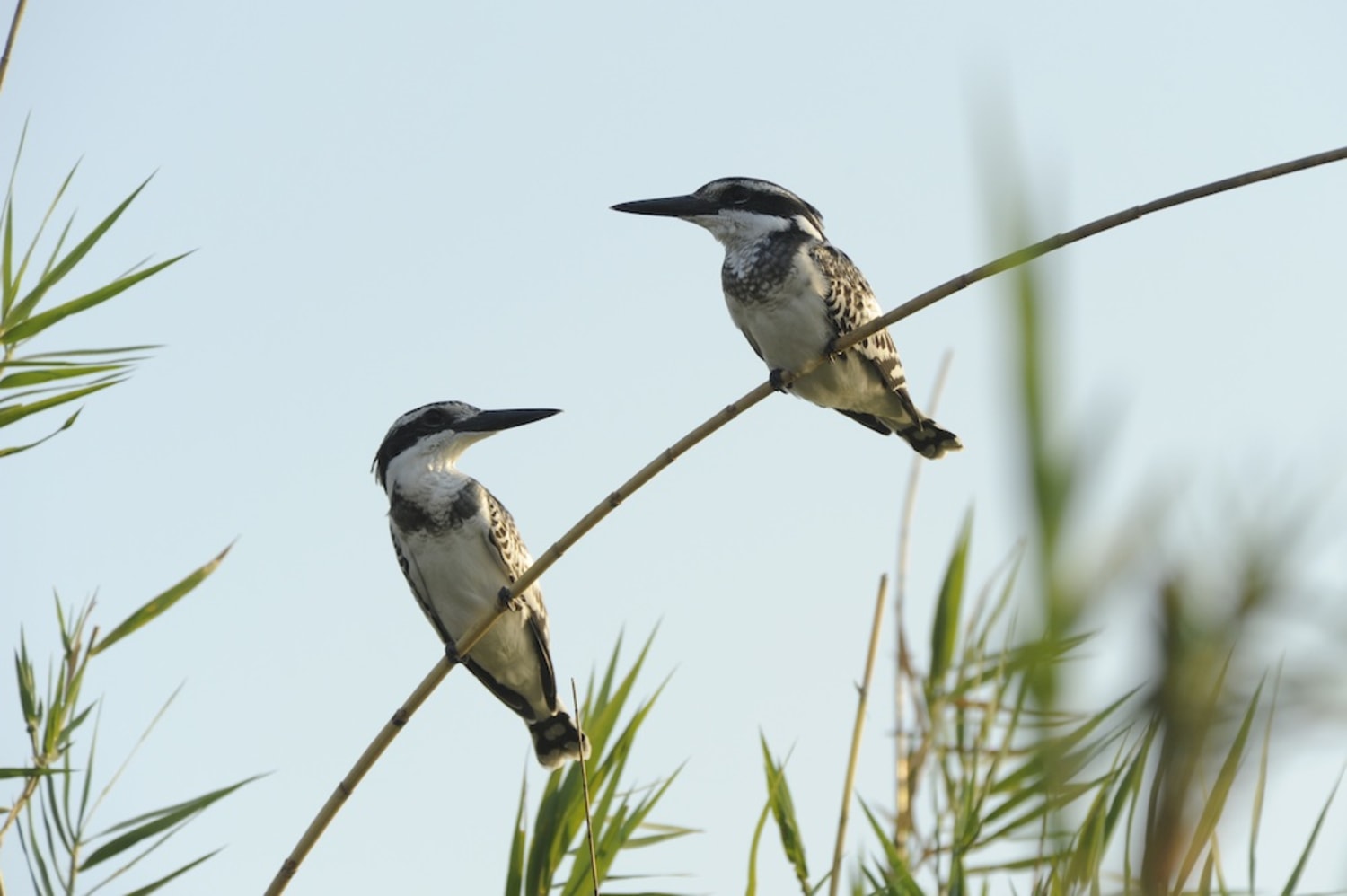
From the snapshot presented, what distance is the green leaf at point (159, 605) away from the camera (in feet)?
13.6

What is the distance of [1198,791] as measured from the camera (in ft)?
2.06

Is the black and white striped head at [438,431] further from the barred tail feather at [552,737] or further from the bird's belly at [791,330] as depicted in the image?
the barred tail feather at [552,737]

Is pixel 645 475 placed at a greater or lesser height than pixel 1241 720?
greater

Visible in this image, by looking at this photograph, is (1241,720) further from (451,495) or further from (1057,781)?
(451,495)

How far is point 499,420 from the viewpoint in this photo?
19.7ft

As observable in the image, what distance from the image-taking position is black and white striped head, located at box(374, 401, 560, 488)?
19.9 ft

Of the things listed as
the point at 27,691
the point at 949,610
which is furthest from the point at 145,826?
the point at 949,610

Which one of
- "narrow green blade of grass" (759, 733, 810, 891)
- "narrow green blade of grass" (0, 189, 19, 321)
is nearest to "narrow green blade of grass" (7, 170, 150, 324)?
"narrow green blade of grass" (0, 189, 19, 321)

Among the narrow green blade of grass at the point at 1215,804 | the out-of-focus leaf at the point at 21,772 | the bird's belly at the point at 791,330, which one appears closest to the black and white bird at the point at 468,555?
the bird's belly at the point at 791,330

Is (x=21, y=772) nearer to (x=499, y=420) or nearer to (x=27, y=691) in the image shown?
(x=27, y=691)

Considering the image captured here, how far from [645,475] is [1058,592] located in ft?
9.80

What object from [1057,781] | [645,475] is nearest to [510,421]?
[645,475]

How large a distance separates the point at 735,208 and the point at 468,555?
5.76 ft

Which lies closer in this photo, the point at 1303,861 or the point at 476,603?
the point at 1303,861
